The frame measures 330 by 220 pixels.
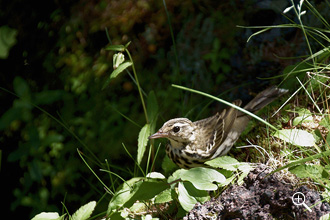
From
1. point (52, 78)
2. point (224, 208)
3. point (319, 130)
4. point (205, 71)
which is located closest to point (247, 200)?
point (224, 208)

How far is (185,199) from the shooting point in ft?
9.84

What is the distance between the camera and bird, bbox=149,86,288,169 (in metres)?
3.83

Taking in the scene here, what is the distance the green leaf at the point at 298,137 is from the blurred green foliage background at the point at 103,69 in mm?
1483

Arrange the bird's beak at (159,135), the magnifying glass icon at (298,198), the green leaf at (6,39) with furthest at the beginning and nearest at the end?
the green leaf at (6,39)
the bird's beak at (159,135)
the magnifying glass icon at (298,198)

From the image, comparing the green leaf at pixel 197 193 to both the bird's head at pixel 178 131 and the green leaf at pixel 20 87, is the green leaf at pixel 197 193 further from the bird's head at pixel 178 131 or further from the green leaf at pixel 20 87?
the green leaf at pixel 20 87

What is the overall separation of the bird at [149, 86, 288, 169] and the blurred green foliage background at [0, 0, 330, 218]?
579 mm

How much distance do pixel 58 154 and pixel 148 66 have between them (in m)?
1.28

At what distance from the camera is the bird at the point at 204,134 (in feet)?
12.6

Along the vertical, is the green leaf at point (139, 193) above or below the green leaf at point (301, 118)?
above

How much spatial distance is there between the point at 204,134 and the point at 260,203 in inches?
50.8

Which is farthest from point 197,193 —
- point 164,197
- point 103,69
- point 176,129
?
point 103,69

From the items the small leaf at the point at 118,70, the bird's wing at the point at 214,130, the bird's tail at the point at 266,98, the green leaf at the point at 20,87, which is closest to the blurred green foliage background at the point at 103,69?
the bird's wing at the point at 214,130

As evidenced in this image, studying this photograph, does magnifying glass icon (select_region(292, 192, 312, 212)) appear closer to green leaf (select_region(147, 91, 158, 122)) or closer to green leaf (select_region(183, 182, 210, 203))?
green leaf (select_region(183, 182, 210, 203))

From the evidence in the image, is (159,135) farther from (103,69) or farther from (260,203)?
(103,69)
